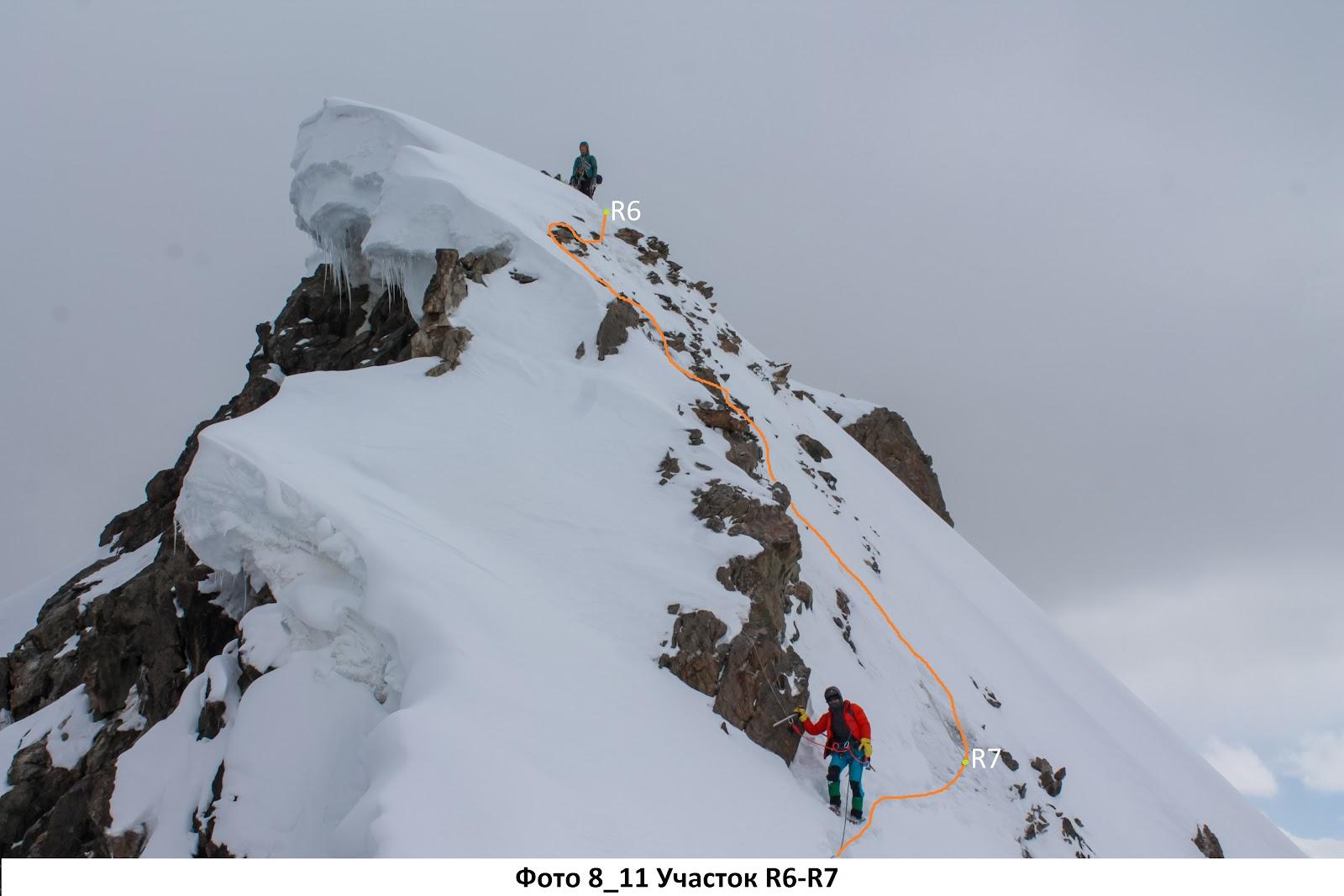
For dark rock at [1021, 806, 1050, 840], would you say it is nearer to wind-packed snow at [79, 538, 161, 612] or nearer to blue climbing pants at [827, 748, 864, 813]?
blue climbing pants at [827, 748, 864, 813]

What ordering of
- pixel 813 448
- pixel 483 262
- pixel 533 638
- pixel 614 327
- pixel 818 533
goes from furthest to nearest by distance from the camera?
pixel 813 448 → pixel 483 262 → pixel 818 533 → pixel 614 327 → pixel 533 638

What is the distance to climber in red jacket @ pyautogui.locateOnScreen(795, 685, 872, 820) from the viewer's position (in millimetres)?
9719

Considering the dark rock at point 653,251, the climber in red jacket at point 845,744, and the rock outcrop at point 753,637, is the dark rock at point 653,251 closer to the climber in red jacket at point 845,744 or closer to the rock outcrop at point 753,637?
the rock outcrop at point 753,637

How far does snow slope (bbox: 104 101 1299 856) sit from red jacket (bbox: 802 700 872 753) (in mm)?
502

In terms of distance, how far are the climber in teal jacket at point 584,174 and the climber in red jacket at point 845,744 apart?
18892 mm

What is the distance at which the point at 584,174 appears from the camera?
25422 millimetres

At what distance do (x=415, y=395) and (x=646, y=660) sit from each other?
622 centimetres

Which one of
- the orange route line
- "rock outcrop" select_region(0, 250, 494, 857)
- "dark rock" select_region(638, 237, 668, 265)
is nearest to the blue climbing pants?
the orange route line

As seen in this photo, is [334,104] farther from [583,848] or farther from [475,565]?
[583,848]

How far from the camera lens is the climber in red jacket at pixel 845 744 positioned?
383 inches

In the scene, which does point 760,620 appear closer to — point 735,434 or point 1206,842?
point 735,434

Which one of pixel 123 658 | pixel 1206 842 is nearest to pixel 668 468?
pixel 123 658

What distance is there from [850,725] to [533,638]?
3.62 m

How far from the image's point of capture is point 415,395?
46.1 feet
